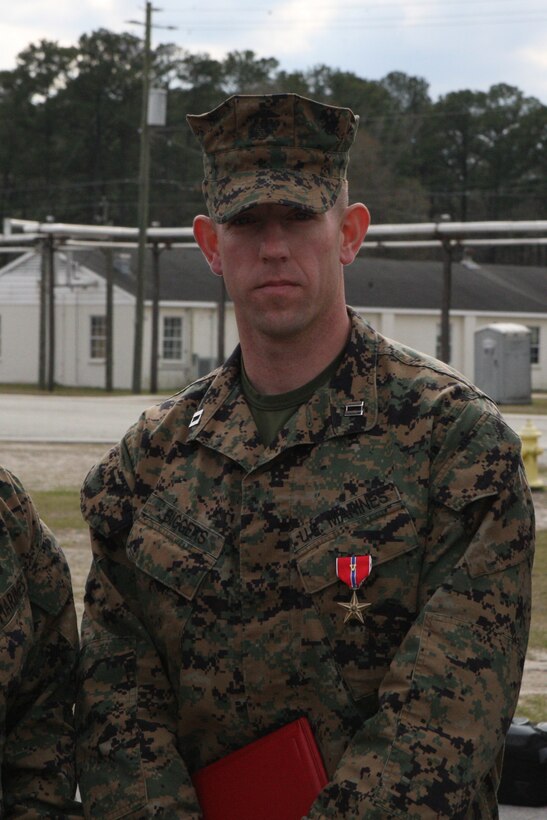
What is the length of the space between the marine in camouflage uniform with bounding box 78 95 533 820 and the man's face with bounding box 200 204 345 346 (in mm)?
59

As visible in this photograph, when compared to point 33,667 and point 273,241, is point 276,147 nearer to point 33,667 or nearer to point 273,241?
point 273,241

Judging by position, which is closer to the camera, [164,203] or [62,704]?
[62,704]

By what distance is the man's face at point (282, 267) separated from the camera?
9.04ft

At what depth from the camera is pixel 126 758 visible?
2.84m

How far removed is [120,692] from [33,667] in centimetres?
21

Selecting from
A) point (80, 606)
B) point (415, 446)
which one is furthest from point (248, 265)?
point (80, 606)

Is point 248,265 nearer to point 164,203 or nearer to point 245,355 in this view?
point 245,355

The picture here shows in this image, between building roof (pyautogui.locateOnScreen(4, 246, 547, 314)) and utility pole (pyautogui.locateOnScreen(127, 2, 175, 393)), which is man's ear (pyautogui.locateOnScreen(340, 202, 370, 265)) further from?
building roof (pyautogui.locateOnScreen(4, 246, 547, 314))

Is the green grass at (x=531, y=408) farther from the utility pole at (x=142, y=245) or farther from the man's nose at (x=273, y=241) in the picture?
the man's nose at (x=273, y=241)

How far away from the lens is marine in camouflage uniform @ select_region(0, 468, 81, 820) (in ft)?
9.46

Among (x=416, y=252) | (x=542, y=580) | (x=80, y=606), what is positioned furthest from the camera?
(x=416, y=252)

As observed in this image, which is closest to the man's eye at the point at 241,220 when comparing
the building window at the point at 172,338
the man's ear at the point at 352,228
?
the man's ear at the point at 352,228

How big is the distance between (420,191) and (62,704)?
72916 mm

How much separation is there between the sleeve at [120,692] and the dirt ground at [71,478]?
3727 millimetres
